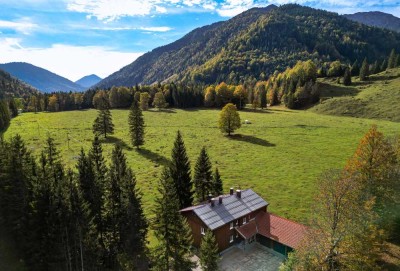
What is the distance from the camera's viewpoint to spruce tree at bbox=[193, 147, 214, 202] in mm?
47344

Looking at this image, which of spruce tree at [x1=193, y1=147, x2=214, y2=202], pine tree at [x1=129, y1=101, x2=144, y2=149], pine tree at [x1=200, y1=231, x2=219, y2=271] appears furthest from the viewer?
pine tree at [x1=129, y1=101, x2=144, y2=149]

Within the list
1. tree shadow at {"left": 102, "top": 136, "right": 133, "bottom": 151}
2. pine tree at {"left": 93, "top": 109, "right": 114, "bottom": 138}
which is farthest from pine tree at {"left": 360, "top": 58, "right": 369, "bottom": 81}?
pine tree at {"left": 93, "top": 109, "right": 114, "bottom": 138}

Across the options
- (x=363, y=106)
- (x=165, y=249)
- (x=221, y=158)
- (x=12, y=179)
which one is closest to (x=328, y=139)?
(x=221, y=158)

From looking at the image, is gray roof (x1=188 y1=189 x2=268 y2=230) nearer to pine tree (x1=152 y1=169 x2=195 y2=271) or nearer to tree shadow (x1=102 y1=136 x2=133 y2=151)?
pine tree (x1=152 y1=169 x2=195 y2=271)

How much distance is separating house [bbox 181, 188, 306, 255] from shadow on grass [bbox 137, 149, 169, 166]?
106 ft

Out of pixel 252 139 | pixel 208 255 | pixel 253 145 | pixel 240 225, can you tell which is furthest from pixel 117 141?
pixel 208 255

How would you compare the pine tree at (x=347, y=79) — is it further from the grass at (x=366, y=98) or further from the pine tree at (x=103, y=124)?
the pine tree at (x=103, y=124)

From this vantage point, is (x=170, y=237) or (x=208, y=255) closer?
(x=170, y=237)

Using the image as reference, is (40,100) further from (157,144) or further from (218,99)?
(157,144)

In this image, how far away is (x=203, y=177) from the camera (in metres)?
47.3

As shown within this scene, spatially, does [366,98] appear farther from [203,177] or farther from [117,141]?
[203,177]

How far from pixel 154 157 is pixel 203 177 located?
107 ft

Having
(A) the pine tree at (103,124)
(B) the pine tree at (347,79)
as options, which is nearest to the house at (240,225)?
(A) the pine tree at (103,124)

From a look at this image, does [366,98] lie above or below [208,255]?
above
